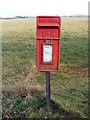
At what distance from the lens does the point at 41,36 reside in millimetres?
2914

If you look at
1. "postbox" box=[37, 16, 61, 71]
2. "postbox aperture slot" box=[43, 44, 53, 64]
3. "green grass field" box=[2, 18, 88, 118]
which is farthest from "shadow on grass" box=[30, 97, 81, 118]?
"postbox aperture slot" box=[43, 44, 53, 64]

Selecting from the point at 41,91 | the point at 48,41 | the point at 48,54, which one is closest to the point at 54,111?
the point at 41,91

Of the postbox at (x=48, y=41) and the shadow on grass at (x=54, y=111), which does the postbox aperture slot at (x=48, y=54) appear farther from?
the shadow on grass at (x=54, y=111)

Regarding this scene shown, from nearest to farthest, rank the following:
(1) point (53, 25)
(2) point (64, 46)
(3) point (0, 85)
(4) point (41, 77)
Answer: (1) point (53, 25)
(3) point (0, 85)
(4) point (41, 77)
(2) point (64, 46)

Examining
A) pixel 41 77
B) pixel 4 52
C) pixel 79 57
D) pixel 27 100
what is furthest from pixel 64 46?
pixel 27 100

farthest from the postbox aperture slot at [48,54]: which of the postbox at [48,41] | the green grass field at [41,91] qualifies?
the green grass field at [41,91]

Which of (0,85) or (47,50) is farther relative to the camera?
(0,85)

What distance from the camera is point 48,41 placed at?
9.61 feet

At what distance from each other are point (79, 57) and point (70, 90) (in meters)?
2.83

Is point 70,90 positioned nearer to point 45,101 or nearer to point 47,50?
point 45,101

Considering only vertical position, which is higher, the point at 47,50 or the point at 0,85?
the point at 47,50

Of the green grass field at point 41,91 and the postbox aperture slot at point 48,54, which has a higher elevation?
the postbox aperture slot at point 48,54

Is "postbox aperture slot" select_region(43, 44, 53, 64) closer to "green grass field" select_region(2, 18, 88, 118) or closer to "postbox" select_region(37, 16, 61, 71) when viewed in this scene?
"postbox" select_region(37, 16, 61, 71)

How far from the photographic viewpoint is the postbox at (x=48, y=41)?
288cm
